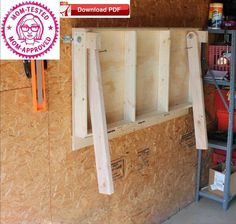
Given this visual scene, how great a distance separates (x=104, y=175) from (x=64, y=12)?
88cm

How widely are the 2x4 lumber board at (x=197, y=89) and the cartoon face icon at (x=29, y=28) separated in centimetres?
130

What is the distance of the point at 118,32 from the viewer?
2.50 m

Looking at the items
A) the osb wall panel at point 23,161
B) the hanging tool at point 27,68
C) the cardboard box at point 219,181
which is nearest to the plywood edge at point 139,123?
the osb wall panel at point 23,161

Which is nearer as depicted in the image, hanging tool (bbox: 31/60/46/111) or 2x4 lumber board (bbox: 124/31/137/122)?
hanging tool (bbox: 31/60/46/111)

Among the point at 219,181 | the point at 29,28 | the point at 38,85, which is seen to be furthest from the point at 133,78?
the point at 219,181

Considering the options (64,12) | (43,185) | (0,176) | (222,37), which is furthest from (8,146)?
(222,37)

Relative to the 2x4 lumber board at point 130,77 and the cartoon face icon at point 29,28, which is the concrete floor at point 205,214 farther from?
the cartoon face icon at point 29,28

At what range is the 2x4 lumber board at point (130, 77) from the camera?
2.51 meters

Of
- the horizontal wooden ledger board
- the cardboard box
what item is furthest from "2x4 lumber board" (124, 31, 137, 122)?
the cardboard box

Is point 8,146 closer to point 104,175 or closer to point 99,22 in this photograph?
point 104,175

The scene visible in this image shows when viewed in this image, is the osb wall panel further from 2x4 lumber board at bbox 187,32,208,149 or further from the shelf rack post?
the shelf rack post

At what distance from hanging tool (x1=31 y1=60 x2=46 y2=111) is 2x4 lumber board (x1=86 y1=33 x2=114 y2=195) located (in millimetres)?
254

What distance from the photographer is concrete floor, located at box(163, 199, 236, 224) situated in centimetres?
331

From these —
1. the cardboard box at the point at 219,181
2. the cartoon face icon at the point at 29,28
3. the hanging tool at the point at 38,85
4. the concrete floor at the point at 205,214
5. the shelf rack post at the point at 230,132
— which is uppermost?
the cartoon face icon at the point at 29,28
